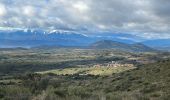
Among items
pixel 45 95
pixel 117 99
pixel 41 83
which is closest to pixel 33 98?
pixel 45 95

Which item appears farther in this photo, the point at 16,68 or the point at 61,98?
the point at 16,68

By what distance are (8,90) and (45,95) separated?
20.6 ft

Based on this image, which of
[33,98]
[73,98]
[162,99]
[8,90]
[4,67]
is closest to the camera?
[33,98]

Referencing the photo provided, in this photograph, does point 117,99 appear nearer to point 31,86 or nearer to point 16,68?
point 31,86

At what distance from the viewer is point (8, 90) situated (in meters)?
28.0

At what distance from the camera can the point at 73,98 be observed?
23.8 m

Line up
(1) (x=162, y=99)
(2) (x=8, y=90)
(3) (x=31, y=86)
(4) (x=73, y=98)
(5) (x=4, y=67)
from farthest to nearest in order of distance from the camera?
(5) (x=4, y=67) < (3) (x=31, y=86) < (2) (x=8, y=90) < (1) (x=162, y=99) < (4) (x=73, y=98)

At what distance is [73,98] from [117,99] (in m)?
3.03

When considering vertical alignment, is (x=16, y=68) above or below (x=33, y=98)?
below

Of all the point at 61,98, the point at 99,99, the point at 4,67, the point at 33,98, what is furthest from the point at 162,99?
the point at 4,67

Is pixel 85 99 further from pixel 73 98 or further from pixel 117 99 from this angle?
pixel 117 99

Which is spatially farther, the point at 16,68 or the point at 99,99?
the point at 16,68

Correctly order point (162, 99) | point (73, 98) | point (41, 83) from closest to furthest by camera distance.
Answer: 1. point (73, 98)
2. point (162, 99)
3. point (41, 83)

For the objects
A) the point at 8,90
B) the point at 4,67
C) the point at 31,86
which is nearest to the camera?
the point at 8,90
